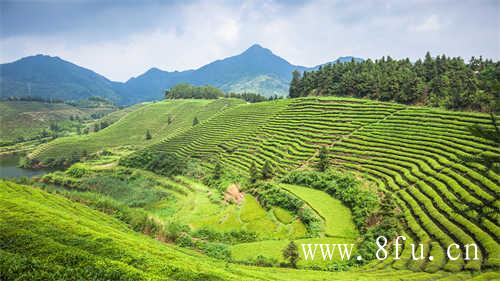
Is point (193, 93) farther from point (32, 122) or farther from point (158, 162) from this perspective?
point (158, 162)

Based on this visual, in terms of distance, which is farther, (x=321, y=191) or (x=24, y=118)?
(x=24, y=118)

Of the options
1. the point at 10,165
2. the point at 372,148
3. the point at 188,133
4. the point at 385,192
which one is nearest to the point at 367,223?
the point at 385,192

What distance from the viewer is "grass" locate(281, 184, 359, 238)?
31031mm

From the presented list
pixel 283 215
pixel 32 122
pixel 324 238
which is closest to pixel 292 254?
pixel 324 238

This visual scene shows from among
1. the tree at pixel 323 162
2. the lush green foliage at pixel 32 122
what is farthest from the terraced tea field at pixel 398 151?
the lush green foliage at pixel 32 122

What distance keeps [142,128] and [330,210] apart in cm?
11380

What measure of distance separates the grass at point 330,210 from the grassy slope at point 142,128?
79450 mm

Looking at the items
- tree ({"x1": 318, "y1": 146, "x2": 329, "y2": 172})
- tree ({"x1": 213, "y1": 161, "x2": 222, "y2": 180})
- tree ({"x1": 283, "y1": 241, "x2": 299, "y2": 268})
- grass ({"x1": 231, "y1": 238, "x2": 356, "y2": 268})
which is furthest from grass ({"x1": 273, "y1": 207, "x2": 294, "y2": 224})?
tree ({"x1": 213, "y1": 161, "x2": 222, "y2": 180})

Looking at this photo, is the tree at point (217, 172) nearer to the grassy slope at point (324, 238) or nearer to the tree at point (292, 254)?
the grassy slope at point (324, 238)

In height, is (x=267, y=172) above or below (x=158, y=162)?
below

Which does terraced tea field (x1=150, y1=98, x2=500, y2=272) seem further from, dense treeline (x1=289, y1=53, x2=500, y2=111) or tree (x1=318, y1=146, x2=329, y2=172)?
dense treeline (x1=289, y1=53, x2=500, y2=111)

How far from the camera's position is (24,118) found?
550 ft

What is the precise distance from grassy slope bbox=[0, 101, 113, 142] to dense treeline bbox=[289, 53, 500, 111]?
140m

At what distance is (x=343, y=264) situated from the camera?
83.6 ft
